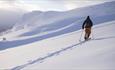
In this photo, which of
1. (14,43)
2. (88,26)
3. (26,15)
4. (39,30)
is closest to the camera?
(88,26)

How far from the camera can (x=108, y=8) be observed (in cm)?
5147

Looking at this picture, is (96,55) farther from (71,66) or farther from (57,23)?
(57,23)

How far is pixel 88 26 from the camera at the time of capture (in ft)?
54.5

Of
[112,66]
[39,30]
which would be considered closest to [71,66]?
[112,66]

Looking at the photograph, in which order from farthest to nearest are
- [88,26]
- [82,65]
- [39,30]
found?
[39,30] → [88,26] → [82,65]

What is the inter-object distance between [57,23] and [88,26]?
110 feet

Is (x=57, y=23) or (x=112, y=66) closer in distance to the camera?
(x=112, y=66)

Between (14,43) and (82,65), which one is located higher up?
(14,43)

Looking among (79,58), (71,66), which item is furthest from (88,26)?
(71,66)

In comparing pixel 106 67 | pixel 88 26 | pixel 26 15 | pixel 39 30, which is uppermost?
pixel 26 15

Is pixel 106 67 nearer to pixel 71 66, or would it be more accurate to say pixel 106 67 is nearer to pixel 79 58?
pixel 71 66

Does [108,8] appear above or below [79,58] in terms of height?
above

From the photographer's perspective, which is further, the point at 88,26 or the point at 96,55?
the point at 88,26

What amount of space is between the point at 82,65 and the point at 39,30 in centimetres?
4092
